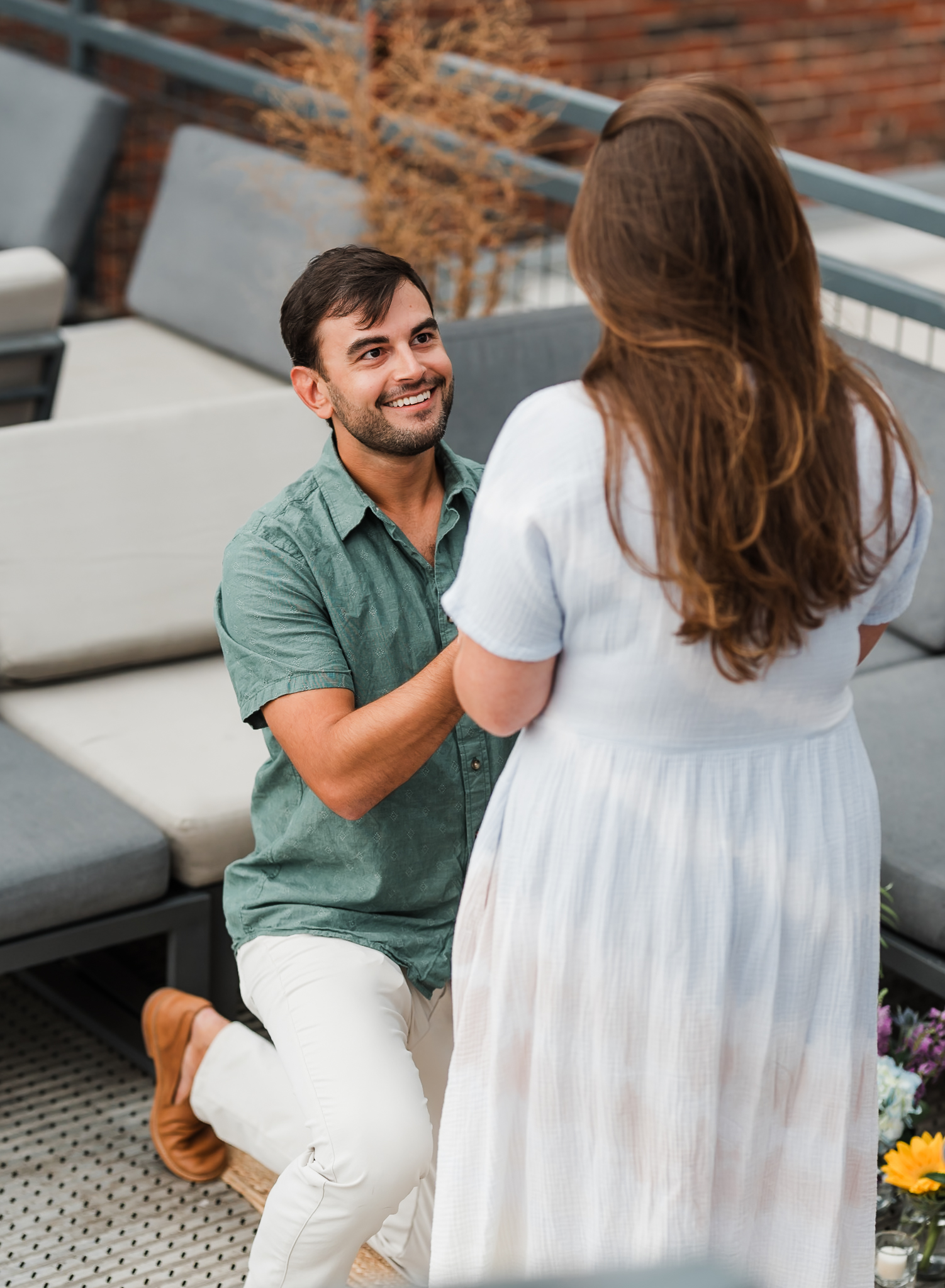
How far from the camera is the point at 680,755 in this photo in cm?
126

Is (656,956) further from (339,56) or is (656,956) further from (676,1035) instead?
(339,56)

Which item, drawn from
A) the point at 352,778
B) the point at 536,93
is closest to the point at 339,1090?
the point at 352,778

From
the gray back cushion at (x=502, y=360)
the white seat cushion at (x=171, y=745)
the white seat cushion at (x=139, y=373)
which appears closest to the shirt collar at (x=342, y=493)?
the white seat cushion at (x=171, y=745)

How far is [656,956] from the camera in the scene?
1295mm

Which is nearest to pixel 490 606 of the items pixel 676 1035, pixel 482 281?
pixel 676 1035

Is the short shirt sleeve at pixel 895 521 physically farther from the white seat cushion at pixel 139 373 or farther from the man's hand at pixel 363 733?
Result: the white seat cushion at pixel 139 373

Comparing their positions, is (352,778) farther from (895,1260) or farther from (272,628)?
(895,1260)

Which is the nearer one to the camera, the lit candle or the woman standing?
the woman standing

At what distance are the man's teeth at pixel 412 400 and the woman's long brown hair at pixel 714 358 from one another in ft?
1.85

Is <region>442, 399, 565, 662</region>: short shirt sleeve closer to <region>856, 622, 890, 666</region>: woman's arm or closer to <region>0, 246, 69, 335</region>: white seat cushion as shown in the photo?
<region>856, 622, 890, 666</region>: woman's arm

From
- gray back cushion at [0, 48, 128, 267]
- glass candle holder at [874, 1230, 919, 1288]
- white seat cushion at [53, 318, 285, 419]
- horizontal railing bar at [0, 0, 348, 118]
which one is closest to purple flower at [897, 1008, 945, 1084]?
glass candle holder at [874, 1230, 919, 1288]

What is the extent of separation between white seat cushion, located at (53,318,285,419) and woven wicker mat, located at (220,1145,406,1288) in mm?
1999

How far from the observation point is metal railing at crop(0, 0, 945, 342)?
299 centimetres

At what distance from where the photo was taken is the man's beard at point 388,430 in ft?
5.61
